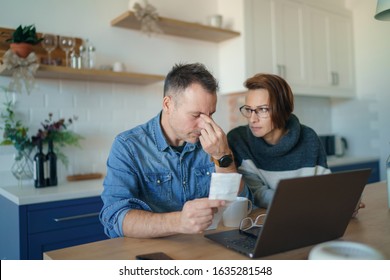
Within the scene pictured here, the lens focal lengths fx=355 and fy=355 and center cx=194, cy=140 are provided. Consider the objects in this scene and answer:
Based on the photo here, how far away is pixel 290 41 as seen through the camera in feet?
10.8

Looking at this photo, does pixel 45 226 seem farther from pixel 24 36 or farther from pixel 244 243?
pixel 244 243

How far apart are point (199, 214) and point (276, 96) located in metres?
1.00

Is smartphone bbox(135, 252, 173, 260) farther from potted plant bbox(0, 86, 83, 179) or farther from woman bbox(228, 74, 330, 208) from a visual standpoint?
potted plant bbox(0, 86, 83, 179)

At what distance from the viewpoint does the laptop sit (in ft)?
2.46

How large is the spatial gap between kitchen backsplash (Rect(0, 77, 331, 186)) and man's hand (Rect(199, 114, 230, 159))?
1.47 m

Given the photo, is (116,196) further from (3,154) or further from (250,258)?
(3,154)

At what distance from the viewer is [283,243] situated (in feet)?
2.73

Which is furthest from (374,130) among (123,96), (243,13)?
(123,96)

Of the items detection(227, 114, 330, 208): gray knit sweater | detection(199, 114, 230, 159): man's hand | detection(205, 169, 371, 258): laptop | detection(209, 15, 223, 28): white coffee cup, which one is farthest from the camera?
detection(209, 15, 223, 28): white coffee cup

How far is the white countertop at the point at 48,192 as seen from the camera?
1789 millimetres

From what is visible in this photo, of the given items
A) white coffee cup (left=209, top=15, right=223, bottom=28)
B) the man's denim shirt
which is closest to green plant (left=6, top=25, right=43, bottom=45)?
the man's denim shirt

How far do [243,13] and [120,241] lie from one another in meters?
2.46

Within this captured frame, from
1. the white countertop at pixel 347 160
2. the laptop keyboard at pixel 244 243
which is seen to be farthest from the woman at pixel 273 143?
the white countertop at pixel 347 160

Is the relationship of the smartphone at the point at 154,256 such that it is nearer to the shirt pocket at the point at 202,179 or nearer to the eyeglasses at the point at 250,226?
the eyeglasses at the point at 250,226
